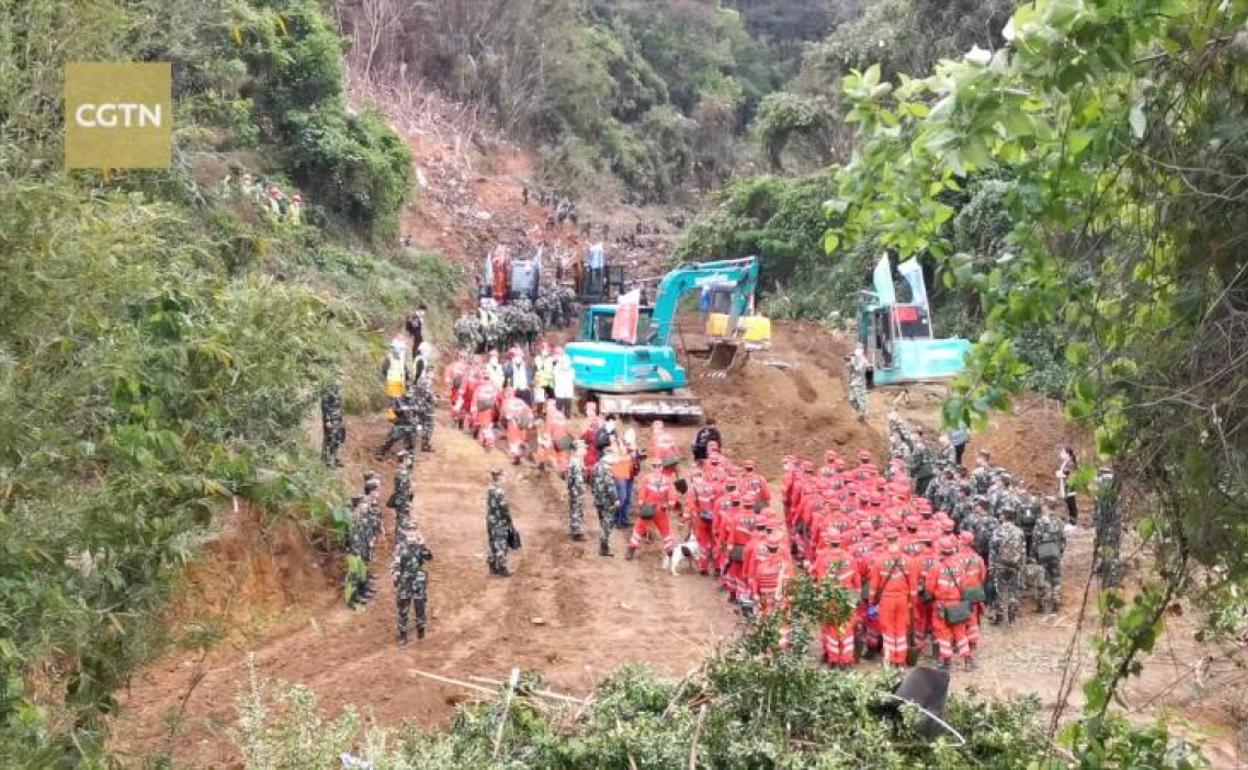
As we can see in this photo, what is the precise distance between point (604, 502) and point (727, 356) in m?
10.3

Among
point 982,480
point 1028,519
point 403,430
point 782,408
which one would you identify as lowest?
point 1028,519

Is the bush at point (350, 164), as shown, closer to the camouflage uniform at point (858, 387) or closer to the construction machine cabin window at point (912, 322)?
the camouflage uniform at point (858, 387)

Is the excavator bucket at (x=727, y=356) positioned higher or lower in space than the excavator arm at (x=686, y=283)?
lower

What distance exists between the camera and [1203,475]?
4.03 m

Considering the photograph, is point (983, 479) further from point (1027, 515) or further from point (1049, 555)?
point (1049, 555)

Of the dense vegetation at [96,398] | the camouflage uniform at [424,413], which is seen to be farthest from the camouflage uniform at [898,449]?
the dense vegetation at [96,398]

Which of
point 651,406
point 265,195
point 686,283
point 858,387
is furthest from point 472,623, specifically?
point 265,195

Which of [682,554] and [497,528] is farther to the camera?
[682,554]

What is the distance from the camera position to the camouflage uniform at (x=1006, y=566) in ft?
49.1

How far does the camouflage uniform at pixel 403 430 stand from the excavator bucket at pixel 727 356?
26.8 ft

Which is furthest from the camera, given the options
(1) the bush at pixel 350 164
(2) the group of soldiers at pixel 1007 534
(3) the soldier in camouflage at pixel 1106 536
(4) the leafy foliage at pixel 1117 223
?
(1) the bush at pixel 350 164

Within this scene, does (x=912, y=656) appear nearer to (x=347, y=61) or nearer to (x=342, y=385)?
(x=342, y=385)

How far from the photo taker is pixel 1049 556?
15.8 m

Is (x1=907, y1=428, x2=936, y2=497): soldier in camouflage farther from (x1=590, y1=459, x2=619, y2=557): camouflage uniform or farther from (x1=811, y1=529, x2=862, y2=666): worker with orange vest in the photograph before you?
(x1=811, y1=529, x2=862, y2=666): worker with orange vest
